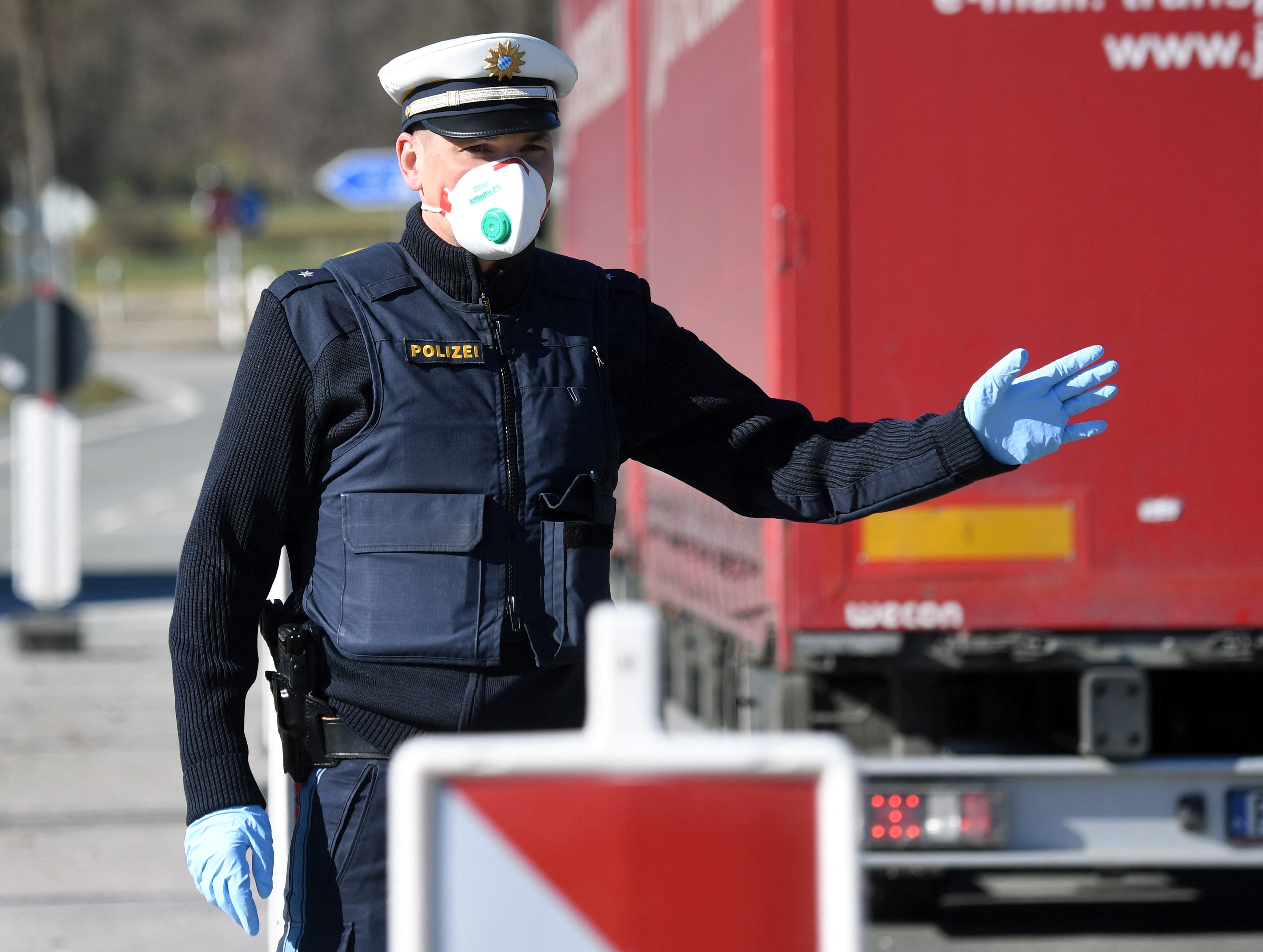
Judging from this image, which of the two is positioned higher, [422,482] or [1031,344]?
[1031,344]

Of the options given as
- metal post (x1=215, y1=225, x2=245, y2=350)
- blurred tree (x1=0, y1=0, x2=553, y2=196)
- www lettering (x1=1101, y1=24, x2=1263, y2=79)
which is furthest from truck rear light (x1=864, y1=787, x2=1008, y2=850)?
blurred tree (x1=0, y1=0, x2=553, y2=196)

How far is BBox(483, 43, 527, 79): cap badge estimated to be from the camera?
280 centimetres

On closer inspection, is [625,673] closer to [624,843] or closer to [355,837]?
[624,843]

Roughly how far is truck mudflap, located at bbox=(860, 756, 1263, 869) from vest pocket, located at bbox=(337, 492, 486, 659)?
236cm

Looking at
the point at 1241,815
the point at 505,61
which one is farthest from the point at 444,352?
the point at 1241,815

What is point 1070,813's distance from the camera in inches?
191

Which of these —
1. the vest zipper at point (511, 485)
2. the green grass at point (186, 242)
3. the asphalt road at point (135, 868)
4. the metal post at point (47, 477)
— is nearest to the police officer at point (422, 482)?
the vest zipper at point (511, 485)

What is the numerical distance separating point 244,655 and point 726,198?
8.97 ft

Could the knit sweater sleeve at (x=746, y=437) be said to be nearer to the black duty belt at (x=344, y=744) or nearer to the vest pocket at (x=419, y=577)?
the vest pocket at (x=419, y=577)

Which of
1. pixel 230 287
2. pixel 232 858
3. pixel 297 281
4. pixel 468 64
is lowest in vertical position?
pixel 232 858

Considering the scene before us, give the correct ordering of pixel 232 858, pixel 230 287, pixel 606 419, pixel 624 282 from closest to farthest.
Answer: pixel 232 858 < pixel 606 419 < pixel 624 282 < pixel 230 287

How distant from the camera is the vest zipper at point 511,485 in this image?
2707 millimetres

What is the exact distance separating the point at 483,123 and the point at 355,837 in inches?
39.7

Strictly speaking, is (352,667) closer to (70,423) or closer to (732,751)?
(732,751)
